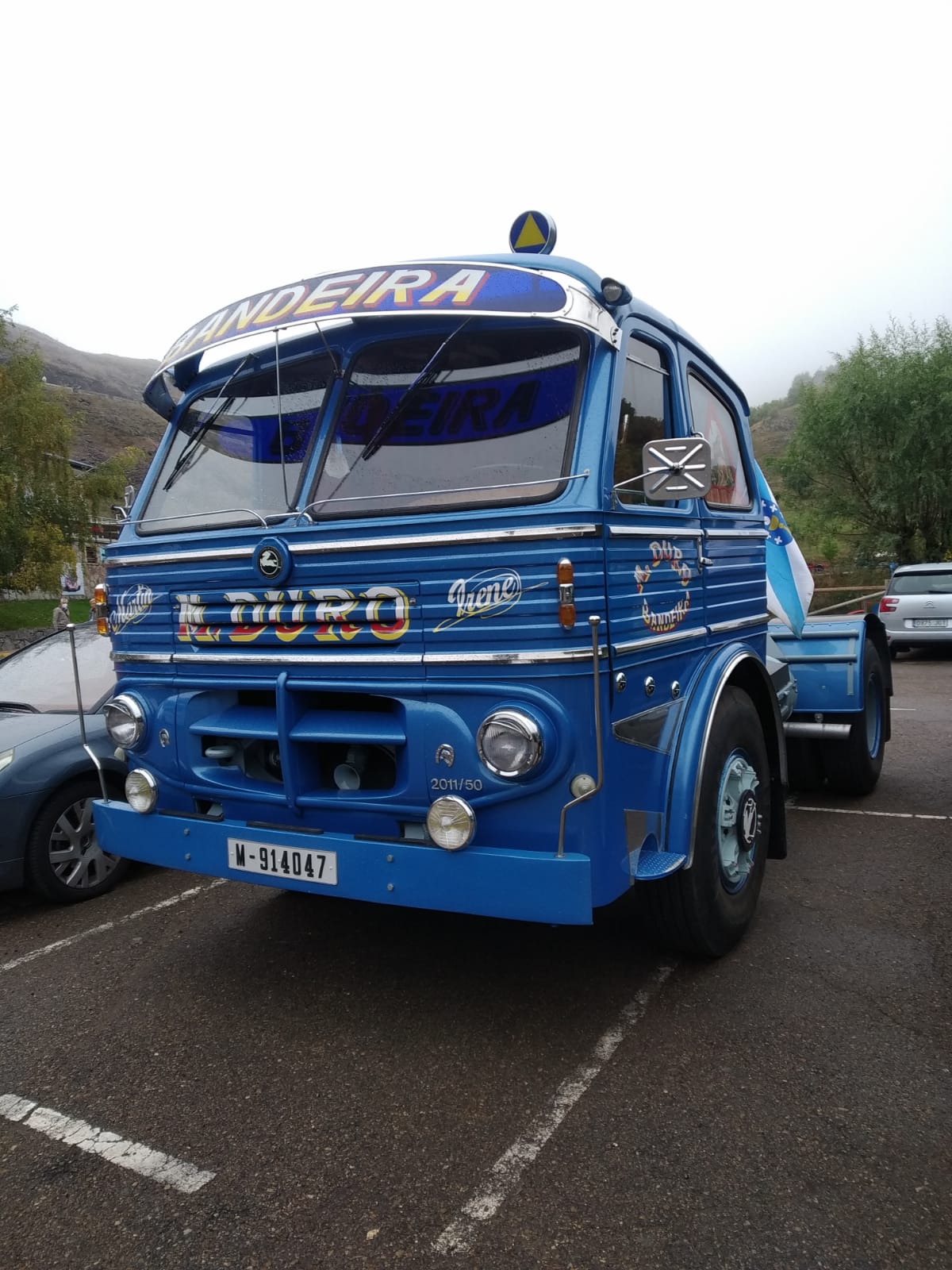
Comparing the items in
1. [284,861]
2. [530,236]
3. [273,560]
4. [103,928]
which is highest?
[530,236]

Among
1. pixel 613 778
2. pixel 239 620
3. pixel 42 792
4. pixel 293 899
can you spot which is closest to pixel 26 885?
pixel 42 792

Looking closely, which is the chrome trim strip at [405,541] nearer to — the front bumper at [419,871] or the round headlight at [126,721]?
the round headlight at [126,721]

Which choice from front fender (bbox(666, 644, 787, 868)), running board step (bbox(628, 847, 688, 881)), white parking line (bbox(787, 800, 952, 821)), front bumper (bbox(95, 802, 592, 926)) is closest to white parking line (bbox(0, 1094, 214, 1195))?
front bumper (bbox(95, 802, 592, 926))

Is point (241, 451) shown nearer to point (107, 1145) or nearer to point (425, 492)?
point (425, 492)

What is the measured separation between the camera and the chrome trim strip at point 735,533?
409 cm

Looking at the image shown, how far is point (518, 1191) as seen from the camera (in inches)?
94.1

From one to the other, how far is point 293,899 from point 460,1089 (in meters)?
2.00

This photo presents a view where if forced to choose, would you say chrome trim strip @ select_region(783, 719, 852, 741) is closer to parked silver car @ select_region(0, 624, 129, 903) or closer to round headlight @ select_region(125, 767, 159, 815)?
round headlight @ select_region(125, 767, 159, 815)

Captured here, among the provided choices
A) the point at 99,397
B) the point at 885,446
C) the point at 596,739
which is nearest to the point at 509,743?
the point at 596,739

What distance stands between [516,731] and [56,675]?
13.2 feet

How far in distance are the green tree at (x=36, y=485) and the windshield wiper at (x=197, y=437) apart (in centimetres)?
2481

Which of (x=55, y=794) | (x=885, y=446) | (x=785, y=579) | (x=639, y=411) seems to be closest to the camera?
(x=639, y=411)

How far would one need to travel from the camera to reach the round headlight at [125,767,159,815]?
11.6ft

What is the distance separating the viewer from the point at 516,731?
279 cm
